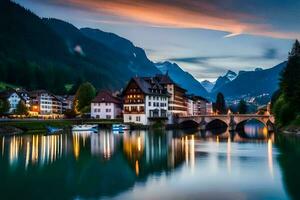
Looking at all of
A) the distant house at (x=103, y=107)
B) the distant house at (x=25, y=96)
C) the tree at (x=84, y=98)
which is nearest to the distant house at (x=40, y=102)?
the distant house at (x=25, y=96)

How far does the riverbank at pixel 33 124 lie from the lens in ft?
354

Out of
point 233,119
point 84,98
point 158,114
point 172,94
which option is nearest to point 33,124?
point 158,114

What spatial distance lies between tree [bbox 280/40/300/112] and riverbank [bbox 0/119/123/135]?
194 ft

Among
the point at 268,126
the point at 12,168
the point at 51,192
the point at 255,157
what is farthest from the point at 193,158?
the point at 268,126

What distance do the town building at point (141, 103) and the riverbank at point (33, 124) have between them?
7454 mm

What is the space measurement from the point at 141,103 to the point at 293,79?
5488 centimetres

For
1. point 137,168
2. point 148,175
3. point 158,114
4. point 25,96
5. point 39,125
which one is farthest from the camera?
point 25,96

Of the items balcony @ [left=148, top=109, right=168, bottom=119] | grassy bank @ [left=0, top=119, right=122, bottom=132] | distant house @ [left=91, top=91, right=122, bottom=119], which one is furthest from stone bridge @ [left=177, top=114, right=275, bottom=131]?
grassy bank @ [left=0, top=119, right=122, bottom=132]

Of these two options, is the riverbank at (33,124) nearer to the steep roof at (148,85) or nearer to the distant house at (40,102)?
the steep roof at (148,85)

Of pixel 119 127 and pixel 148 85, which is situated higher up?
pixel 148 85

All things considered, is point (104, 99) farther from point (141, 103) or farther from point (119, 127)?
point (119, 127)

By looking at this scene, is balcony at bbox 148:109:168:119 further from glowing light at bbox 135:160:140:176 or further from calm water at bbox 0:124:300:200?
glowing light at bbox 135:160:140:176

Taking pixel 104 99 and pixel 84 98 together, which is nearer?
pixel 104 99

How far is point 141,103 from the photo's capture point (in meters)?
149
